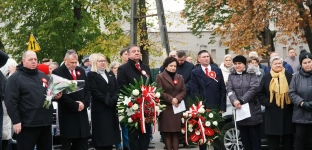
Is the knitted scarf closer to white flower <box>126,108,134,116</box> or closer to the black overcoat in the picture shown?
the black overcoat

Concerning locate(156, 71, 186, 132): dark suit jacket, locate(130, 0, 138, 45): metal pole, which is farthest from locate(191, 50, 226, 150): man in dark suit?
locate(130, 0, 138, 45): metal pole

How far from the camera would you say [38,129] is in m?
9.73

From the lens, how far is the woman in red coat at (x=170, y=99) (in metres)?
11.4

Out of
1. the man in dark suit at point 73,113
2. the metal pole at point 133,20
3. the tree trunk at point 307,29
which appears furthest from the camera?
the tree trunk at point 307,29

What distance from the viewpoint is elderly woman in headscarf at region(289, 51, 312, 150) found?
1080 cm

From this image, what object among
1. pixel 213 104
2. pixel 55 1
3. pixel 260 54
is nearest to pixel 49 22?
pixel 55 1

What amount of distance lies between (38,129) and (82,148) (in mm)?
1288

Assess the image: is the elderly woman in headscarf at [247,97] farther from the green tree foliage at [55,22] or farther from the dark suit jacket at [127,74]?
the green tree foliage at [55,22]

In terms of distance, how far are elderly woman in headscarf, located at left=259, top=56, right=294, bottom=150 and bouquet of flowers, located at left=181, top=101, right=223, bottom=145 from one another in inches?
39.2

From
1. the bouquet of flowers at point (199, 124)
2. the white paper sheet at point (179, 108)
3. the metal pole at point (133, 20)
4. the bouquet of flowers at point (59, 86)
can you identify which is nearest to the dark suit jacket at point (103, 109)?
the bouquet of flowers at point (59, 86)

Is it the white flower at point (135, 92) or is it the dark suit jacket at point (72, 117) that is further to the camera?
the white flower at point (135, 92)

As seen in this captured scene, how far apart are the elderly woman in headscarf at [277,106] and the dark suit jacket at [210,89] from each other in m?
0.89

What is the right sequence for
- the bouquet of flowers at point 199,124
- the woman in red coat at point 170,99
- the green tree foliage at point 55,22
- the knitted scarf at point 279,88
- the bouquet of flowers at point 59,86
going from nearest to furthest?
the bouquet of flowers at point 59,86
the knitted scarf at point 279,88
the woman in red coat at point 170,99
the bouquet of flowers at point 199,124
the green tree foliage at point 55,22

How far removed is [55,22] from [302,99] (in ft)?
77.5
